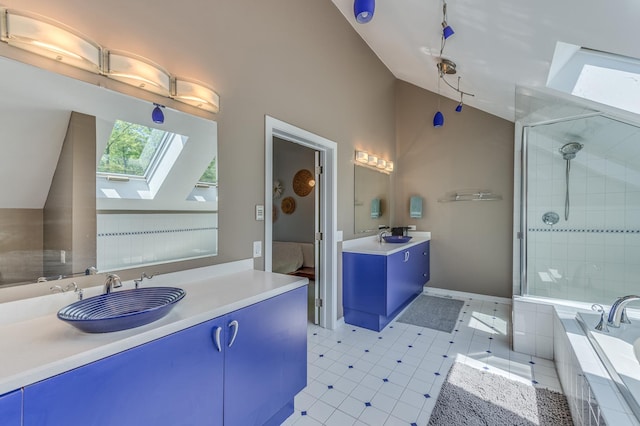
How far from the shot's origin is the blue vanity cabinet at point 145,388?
778 mm

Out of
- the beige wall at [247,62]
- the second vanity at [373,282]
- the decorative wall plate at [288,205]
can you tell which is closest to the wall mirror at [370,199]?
the beige wall at [247,62]

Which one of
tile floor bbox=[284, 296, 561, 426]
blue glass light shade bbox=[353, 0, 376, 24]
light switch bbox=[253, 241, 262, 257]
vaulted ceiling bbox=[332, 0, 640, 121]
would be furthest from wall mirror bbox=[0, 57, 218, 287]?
vaulted ceiling bbox=[332, 0, 640, 121]

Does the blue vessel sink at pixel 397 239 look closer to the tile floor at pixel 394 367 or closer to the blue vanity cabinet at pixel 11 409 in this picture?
the tile floor at pixel 394 367

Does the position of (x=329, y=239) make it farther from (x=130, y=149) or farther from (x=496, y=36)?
(x=496, y=36)

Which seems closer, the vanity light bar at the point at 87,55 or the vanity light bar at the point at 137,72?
the vanity light bar at the point at 87,55

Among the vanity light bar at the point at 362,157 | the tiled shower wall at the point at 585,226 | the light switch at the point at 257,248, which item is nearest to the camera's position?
the light switch at the point at 257,248

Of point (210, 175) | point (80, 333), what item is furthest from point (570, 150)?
point (80, 333)

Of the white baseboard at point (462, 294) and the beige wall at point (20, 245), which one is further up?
the beige wall at point (20, 245)

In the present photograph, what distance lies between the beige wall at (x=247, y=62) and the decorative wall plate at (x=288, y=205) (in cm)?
205

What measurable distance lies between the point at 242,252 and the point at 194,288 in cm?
50

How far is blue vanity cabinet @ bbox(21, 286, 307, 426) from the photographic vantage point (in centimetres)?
81

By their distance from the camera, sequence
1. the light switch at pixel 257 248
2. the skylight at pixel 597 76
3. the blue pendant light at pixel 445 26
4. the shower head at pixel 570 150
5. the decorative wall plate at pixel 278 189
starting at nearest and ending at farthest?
the skylight at pixel 597 76, the blue pendant light at pixel 445 26, the light switch at pixel 257 248, the shower head at pixel 570 150, the decorative wall plate at pixel 278 189

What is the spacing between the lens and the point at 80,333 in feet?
3.11

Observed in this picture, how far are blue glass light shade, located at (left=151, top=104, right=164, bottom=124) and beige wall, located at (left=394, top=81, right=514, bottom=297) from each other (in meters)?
3.69
